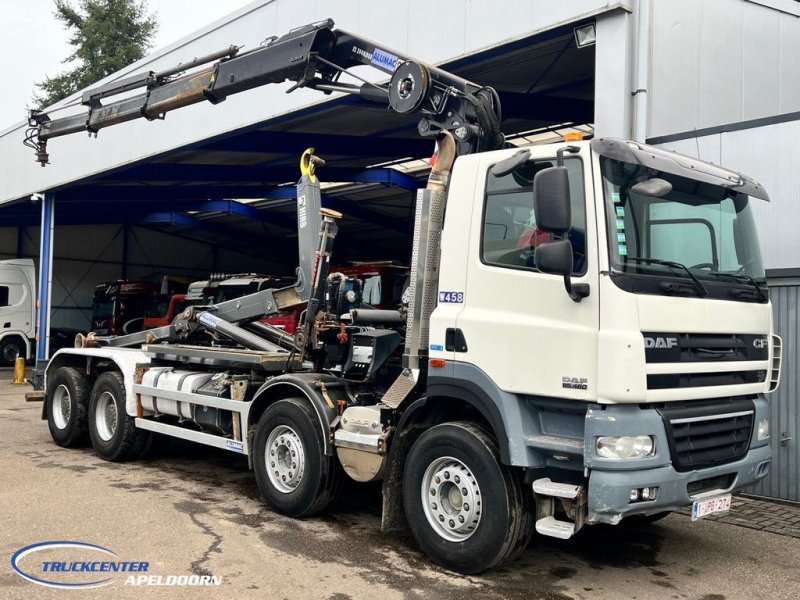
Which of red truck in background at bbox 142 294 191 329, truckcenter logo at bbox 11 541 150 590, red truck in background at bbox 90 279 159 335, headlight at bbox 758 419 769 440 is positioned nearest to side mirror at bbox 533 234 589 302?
headlight at bbox 758 419 769 440

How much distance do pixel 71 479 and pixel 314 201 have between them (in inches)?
147

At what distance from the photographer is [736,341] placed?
16.8 feet

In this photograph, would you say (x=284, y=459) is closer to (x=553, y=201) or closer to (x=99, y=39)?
(x=553, y=201)

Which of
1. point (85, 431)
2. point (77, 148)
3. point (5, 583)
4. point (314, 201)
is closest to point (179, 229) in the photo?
point (77, 148)

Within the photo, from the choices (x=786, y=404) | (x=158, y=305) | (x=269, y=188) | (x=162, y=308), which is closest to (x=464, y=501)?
(x=786, y=404)

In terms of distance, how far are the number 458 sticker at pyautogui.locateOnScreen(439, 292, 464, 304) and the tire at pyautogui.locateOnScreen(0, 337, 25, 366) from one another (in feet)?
70.0

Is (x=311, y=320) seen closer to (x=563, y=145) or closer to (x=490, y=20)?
(x=563, y=145)

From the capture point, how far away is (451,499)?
205 inches

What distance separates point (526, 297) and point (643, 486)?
1331 millimetres

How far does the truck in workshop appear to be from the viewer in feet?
14.8

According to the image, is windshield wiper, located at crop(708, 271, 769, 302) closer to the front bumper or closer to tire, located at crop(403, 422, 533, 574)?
the front bumper

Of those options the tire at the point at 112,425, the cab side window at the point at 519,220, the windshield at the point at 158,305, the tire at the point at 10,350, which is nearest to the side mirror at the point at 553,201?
the cab side window at the point at 519,220

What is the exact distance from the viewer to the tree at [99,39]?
4803 centimetres

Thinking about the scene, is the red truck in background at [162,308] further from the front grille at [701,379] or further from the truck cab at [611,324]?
the front grille at [701,379]
